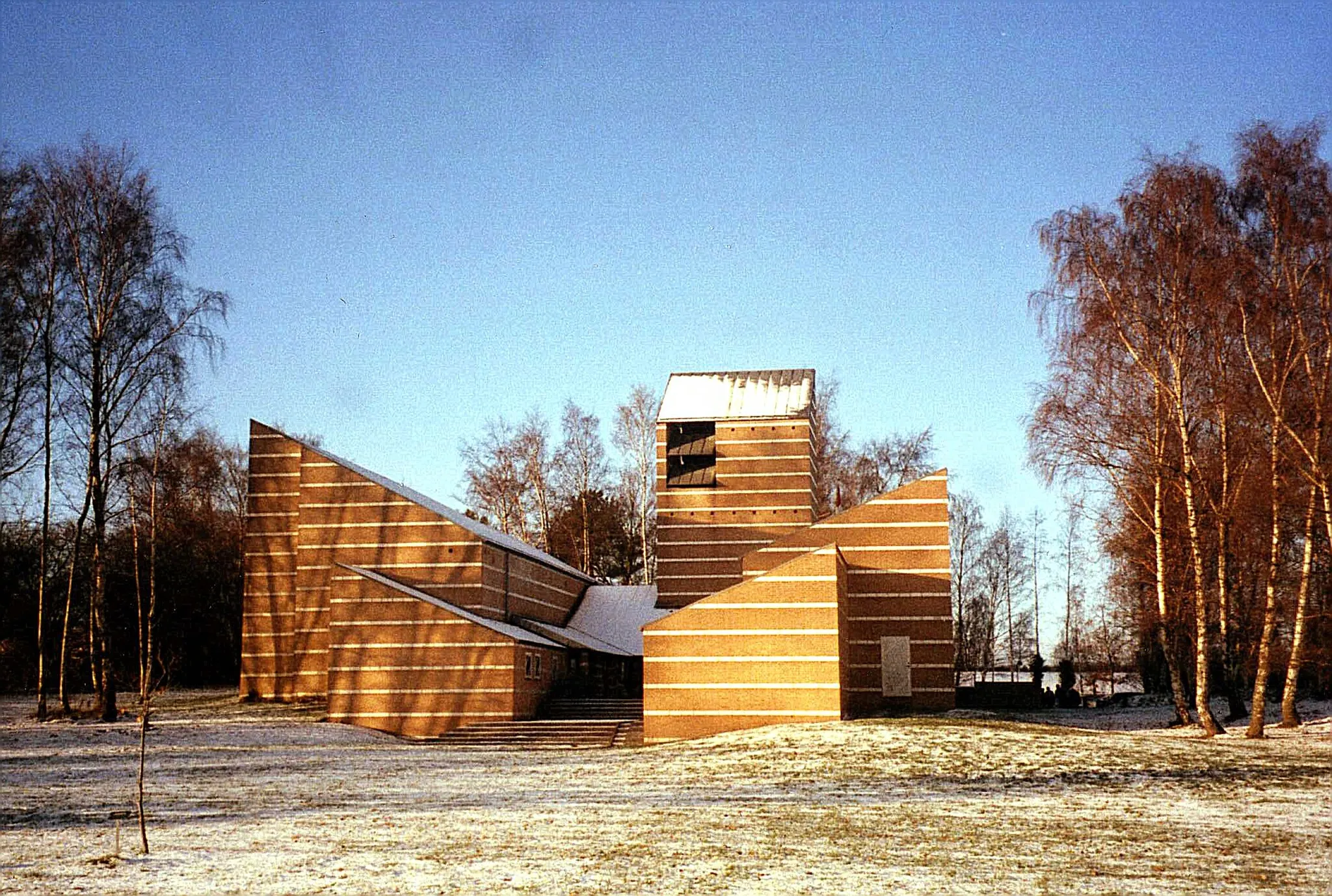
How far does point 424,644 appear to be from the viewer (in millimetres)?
33062

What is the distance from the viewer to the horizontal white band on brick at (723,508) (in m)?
48.6

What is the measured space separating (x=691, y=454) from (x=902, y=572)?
1725 cm

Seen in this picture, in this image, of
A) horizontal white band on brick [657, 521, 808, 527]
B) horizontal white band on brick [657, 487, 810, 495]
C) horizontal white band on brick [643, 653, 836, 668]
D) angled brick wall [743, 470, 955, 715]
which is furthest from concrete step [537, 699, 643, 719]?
horizontal white band on brick [657, 487, 810, 495]

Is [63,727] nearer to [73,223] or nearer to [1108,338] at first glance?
[73,223]

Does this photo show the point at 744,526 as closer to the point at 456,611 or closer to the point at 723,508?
the point at 723,508

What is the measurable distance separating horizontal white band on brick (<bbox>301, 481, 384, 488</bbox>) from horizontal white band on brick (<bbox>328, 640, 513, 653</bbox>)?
7.13 meters

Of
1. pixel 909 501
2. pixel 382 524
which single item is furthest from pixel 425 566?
pixel 909 501

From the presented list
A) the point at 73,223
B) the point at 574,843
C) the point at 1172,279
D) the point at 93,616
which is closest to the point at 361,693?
the point at 93,616

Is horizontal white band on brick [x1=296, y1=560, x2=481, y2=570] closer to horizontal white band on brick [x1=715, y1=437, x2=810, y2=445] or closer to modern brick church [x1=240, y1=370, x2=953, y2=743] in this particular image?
modern brick church [x1=240, y1=370, x2=953, y2=743]

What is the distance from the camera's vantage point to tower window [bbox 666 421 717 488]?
4903 centimetres

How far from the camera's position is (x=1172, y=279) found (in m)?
26.1

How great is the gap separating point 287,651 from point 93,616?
32.7 ft

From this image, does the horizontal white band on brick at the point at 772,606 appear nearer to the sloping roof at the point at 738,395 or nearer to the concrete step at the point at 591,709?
the concrete step at the point at 591,709

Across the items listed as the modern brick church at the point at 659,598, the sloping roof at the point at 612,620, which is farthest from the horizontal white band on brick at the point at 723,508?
the sloping roof at the point at 612,620
